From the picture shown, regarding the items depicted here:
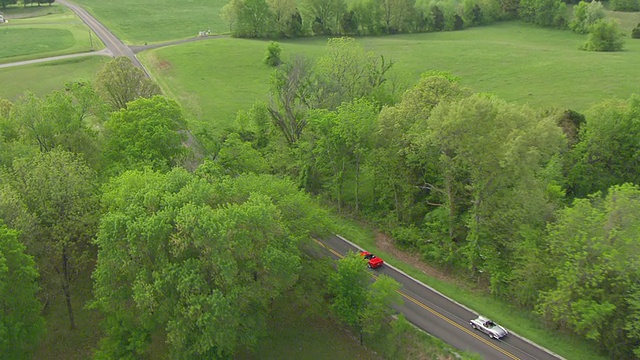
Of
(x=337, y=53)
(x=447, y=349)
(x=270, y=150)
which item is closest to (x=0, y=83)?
(x=270, y=150)

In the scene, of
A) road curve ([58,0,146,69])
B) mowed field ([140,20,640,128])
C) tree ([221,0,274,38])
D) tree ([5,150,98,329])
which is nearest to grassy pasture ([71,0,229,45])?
road curve ([58,0,146,69])

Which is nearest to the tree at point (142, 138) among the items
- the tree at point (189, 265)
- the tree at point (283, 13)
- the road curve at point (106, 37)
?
the tree at point (189, 265)

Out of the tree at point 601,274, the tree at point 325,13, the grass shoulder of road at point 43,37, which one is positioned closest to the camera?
the tree at point 601,274

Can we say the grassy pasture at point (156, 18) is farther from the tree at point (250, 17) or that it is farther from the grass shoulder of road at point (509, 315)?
the grass shoulder of road at point (509, 315)

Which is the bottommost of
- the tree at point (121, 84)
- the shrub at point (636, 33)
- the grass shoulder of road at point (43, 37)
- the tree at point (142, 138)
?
the tree at point (142, 138)

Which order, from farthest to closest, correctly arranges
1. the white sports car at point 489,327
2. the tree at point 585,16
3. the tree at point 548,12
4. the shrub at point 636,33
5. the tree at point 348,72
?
1. the tree at point 548,12
2. the tree at point 585,16
3. the shrub at point 636,33
4. the tree at point 348,72
5. the white sports car at point 489,327

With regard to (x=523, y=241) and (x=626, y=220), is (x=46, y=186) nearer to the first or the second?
A: (x=523, y=241)

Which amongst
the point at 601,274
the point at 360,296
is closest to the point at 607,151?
the point at 601,274
